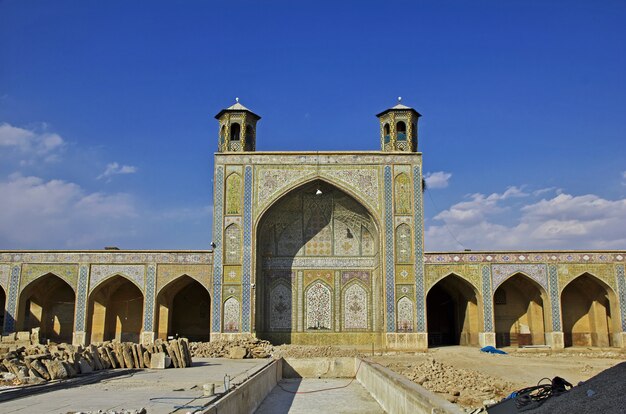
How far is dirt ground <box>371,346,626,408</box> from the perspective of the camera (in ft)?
28.5

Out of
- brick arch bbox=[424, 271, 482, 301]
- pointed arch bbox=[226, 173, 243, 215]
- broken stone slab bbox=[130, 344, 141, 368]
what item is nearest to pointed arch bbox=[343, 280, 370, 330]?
brick arch bbox=[424, 271, 482, 301]

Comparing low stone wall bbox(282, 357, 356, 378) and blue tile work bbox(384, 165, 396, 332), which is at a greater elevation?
blue tile work bbox(384, 165, 396, 332)

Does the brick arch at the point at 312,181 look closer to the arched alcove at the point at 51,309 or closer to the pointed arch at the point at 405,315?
the pointed arch at the point at 405,315

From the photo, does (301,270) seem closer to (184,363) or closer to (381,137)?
(381,137)

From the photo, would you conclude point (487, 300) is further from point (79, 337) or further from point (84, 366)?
point (84, 366)

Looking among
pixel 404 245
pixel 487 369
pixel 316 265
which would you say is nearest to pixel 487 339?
pixel 404 245

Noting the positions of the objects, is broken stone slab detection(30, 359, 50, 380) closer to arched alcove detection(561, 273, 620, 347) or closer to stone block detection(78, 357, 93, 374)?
stone block detection(78, 357, 93, 374)

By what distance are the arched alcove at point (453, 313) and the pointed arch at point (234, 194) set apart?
25.4 ft

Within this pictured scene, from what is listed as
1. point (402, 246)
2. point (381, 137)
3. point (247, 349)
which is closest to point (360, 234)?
point (402, 246)

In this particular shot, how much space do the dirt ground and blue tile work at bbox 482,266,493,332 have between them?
3.35 feet

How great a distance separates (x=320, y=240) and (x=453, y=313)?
6.16 meters

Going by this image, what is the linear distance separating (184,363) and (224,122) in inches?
468

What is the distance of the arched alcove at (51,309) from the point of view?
22.9 m

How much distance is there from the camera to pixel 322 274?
74.6ft
